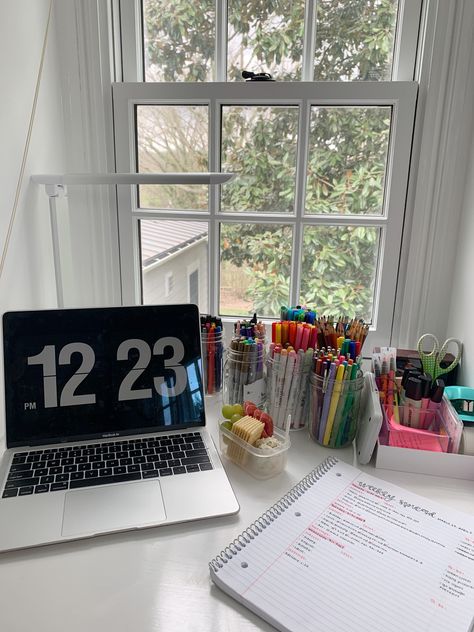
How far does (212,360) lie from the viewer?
41.6 inches

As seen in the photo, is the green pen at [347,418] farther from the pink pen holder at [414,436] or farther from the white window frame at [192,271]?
the white window frame at [192,271]

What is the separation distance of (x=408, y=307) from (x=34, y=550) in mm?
961

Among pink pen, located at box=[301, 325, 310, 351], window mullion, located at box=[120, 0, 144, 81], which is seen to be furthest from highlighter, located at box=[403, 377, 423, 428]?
window mullion, located at box=[120, 0, 144, 81]

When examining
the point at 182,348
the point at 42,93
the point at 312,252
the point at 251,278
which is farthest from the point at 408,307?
the point at 42,93

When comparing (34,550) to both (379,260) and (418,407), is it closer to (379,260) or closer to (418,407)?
(418,407)

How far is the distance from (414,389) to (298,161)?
0.63 meters

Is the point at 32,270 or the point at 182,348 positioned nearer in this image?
the point at 182,348

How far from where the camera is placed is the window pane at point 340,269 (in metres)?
1.20

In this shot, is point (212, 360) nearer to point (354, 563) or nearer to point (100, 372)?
point (100, 372)

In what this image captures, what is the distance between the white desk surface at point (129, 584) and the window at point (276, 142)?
0.68 m

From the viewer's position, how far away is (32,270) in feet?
3.36

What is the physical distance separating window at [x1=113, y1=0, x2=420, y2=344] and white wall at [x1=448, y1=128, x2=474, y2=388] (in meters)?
0.15

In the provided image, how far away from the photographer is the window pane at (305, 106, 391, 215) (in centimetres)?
113

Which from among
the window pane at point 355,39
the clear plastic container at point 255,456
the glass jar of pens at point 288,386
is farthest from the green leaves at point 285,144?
the clear plastic container at point 255,456
